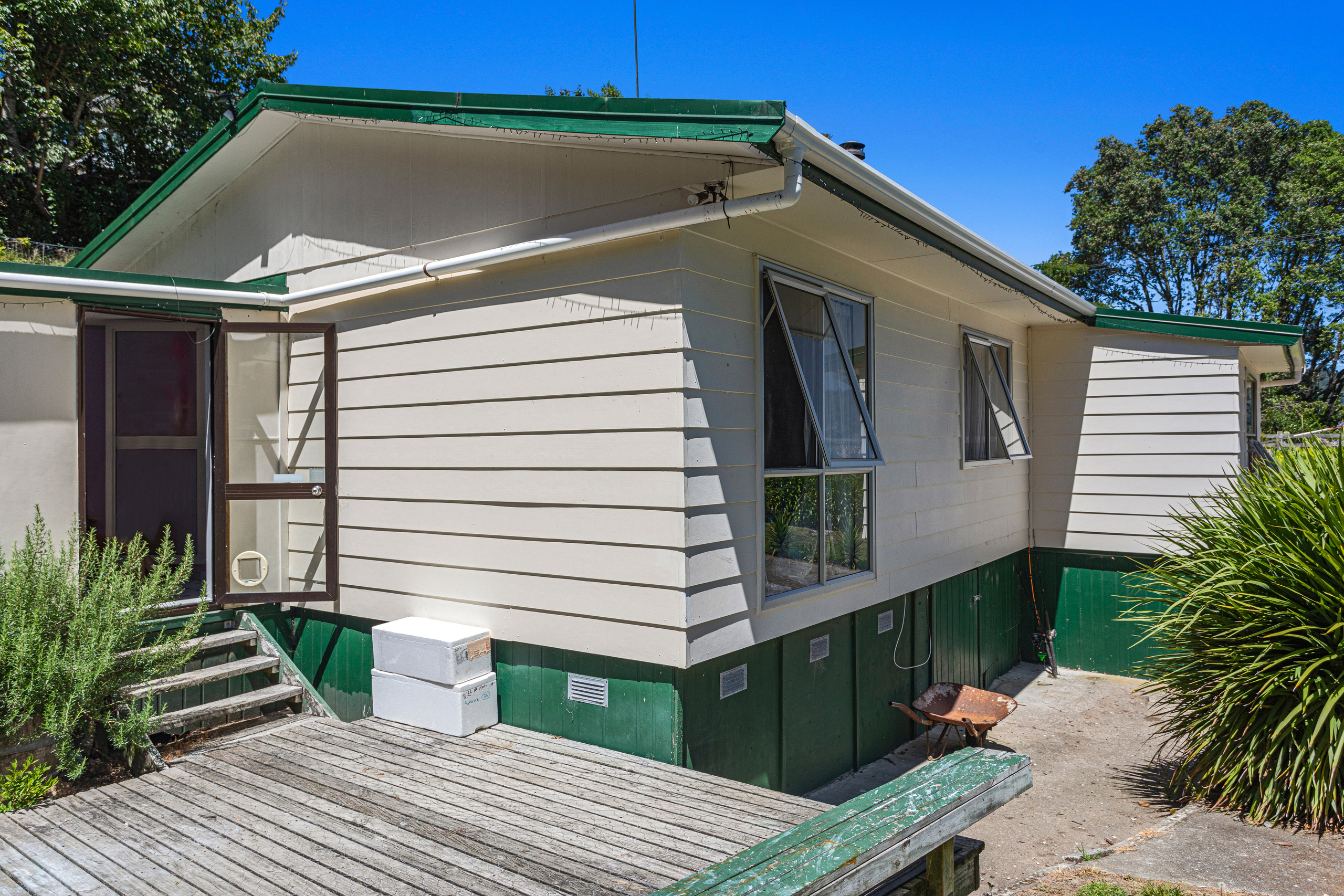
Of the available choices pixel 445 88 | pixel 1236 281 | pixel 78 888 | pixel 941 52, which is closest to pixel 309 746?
pixel 78 888

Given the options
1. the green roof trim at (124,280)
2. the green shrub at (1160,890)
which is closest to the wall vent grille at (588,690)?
the green shrub at (1160,890)

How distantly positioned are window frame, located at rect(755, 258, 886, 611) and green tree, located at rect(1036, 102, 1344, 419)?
88.7ft

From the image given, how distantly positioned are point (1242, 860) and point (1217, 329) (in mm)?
5715

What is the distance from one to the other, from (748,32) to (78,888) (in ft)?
30.1

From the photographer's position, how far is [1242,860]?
12.5 ft

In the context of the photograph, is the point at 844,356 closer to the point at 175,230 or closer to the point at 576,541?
the point at 576,541

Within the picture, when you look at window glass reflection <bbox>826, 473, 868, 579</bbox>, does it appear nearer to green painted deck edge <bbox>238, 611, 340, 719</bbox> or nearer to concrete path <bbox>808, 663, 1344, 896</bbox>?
concrete path <bbox>808, 663, 1344, 896</bbox>

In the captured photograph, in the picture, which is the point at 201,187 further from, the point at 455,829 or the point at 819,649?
the point at 819,649

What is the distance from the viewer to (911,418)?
6.26 meters

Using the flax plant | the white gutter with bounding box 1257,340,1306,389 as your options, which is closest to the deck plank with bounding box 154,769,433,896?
the flax plant

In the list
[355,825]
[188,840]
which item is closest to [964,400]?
[355,825]

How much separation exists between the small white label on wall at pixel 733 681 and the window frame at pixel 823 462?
358mm

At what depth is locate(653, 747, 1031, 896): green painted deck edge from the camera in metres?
1.86

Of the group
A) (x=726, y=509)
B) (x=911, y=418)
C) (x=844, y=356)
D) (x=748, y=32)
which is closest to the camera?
(x=726, y=509)
